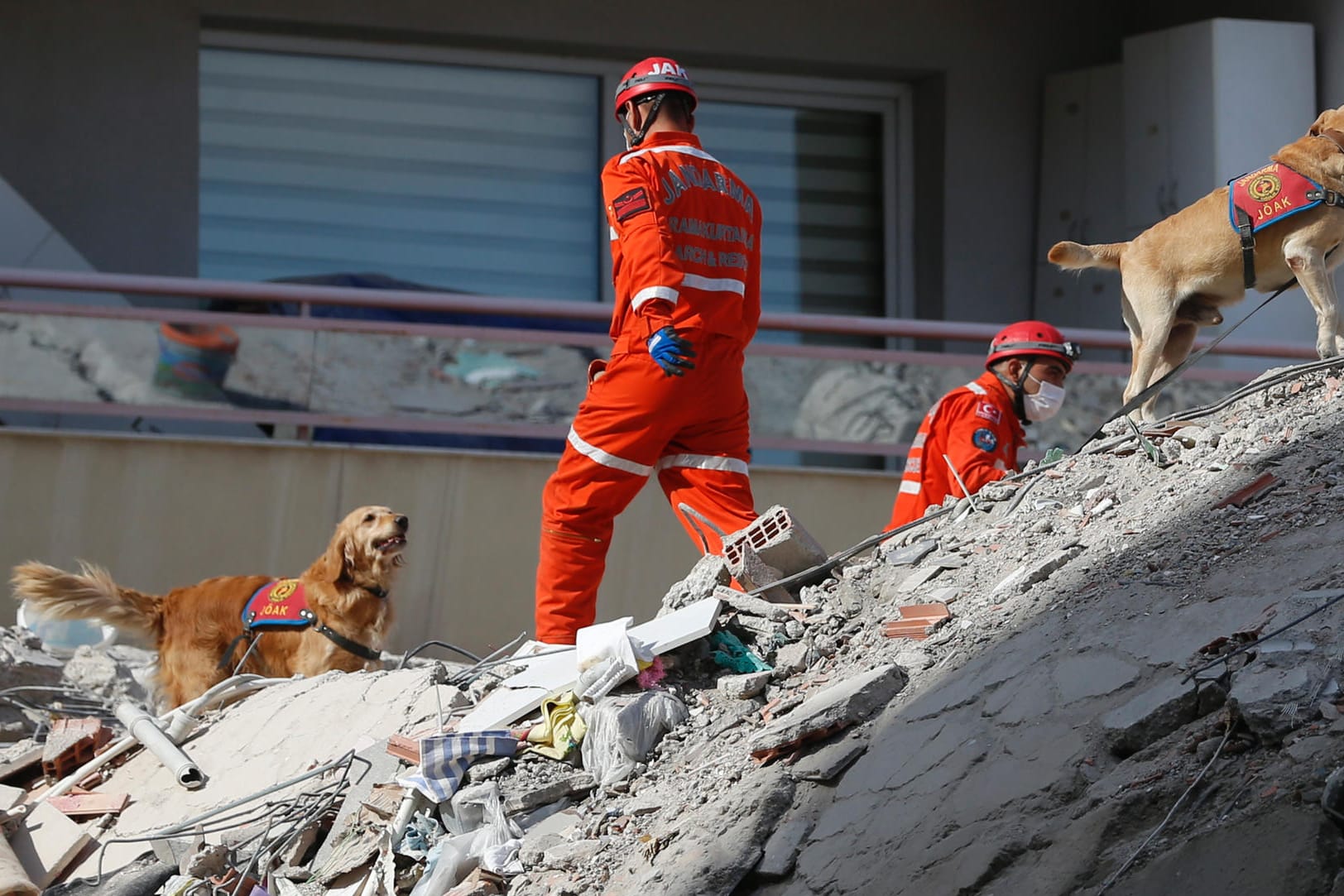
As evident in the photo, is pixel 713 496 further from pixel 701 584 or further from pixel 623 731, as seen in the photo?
pixel 623 731

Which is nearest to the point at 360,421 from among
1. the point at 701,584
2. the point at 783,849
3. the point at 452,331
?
the point at 452,331

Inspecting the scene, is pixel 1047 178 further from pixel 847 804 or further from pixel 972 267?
pixel 847 804

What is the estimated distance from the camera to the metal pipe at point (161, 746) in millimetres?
5203

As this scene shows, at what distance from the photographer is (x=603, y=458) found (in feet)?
16.3

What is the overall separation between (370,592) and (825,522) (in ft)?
9.52

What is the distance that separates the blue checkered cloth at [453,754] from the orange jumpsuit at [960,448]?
7.37 feet

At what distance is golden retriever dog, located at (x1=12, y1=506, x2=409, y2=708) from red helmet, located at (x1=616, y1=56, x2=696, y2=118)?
8.15 ft

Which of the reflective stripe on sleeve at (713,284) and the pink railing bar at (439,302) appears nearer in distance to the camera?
the reflective stripe on sleeve at (713,284)

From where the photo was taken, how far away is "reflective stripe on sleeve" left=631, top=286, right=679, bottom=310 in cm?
496

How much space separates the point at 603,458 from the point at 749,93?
766 cm

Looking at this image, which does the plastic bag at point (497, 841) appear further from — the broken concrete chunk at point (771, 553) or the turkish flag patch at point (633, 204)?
the turkish flag patch at point (633, 204)

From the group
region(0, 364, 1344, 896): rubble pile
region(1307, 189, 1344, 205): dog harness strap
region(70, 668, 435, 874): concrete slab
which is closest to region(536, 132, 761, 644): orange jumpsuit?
region(0, 364, 1344, 896): rubble pile

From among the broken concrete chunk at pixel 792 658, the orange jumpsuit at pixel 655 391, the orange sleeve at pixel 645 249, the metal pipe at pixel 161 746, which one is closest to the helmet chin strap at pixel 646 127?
the orange jumpsuit at pixel 655 391

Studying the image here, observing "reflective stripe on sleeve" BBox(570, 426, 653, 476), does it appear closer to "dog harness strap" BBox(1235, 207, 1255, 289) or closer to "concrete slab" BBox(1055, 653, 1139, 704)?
"concrete slab" BBox(1055, 653, 1139, 704)
